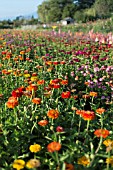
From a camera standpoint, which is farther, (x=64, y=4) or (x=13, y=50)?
(x=64, y=4)

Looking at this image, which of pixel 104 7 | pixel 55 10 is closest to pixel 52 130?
pixel 104 7

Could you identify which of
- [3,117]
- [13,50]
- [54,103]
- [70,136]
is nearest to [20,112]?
[3,117]

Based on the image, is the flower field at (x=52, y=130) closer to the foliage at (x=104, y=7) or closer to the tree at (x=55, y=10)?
the foliage at (x=104, y=7)

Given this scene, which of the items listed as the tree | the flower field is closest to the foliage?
the tree

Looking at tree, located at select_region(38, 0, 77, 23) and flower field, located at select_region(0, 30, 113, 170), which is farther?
tree, located at select_region(38, 0, 77, 23)

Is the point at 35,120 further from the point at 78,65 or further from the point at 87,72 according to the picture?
the point at 78,65

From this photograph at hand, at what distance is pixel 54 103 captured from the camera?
11.8ft

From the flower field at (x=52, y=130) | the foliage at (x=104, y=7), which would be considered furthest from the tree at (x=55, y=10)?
the flower field at (x=52, y=130)

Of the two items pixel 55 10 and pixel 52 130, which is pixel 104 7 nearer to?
pixel 55 10

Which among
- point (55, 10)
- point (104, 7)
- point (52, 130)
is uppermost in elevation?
point (55, 10)

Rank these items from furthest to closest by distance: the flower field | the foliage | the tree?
the tree, the foliage, the flower field

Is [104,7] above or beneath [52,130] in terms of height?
above

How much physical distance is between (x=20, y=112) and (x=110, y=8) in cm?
3640

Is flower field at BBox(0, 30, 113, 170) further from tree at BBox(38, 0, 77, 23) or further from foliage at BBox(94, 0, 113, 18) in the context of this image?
tree at BBox(38, 0, 77, 23)
